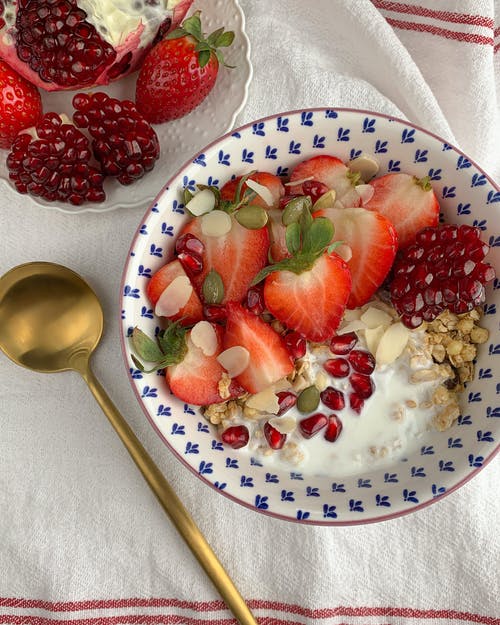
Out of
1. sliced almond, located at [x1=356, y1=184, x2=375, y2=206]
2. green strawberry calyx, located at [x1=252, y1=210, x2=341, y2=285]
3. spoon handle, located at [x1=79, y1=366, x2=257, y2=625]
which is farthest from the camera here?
spoon handle, located at [x1=79, y1=366, x2=257, y2=625]

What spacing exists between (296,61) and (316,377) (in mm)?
671

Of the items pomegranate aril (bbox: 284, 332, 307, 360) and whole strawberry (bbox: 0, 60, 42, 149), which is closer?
pomegranate aril (bbox: 284, 332, 307, 360)

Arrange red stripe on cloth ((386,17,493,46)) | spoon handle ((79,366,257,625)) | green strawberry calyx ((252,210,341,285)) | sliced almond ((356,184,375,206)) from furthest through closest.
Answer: red stripe on cloth ((386,17,493,46)) < spoon handle ((79,366,257,625)) < sliced almond ((356,184,375,206)) < green strawberry calyx ((252,210,341,285))

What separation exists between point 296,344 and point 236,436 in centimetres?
18

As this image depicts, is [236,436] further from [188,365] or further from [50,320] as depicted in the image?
[50,320]

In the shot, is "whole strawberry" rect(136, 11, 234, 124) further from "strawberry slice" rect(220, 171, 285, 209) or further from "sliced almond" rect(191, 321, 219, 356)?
"sliced almond" rect(191, 321, 219, 356)

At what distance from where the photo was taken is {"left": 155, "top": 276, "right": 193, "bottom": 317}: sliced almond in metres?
1.04

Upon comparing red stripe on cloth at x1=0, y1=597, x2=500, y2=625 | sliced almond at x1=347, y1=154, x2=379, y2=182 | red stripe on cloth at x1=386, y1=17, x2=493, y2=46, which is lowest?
red stripe on cloth at x1=0, y1=597, x2=500, y2=625

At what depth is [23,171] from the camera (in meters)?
1.17

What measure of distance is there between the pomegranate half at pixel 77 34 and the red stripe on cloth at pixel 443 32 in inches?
17.6

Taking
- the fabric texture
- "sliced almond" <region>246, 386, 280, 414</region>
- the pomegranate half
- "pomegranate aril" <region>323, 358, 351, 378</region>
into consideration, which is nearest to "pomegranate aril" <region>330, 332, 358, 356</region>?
"pomegranate aril" <region>323, 358, 351, 378</region>

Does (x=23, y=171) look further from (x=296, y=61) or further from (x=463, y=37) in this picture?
(x=463, y=37)

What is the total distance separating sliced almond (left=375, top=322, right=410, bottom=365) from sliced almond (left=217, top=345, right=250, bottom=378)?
0.72ft

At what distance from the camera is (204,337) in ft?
3.39
